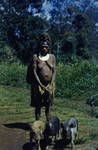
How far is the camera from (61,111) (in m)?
12.1

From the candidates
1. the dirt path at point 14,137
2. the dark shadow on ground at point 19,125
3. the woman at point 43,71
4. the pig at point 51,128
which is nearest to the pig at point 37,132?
the pig at point 51,128

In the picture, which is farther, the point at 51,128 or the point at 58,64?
the point at 58,64

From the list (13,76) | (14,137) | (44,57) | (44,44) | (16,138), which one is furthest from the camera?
(13,76)

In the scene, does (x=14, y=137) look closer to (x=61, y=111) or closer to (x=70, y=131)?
(x=70, y=131)

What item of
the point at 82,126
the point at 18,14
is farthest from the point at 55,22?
the point at 82,126

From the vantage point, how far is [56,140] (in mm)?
8328

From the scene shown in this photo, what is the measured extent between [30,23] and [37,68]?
33391mm

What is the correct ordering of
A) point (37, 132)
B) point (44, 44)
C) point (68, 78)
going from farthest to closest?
point (68, 78) < point (44, 44) < point (37, 132)

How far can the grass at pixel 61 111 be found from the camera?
897 cm

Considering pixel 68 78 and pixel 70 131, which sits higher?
pixel 70 131

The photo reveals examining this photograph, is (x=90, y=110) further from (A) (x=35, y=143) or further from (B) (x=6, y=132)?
(A) (x=35, y=143)

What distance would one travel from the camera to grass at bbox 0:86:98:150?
29.4 feet

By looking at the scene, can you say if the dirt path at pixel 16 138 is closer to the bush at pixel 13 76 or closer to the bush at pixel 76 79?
the bush at pixel 76 79

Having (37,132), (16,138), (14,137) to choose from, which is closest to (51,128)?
(37,132)
